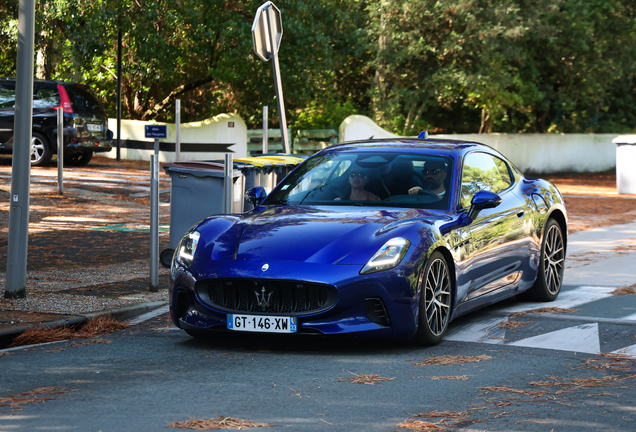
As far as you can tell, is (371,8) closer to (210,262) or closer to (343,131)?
(343,131)

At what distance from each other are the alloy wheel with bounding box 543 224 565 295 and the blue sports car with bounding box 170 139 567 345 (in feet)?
1.27

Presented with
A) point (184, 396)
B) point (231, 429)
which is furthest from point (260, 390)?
point (231, 429)

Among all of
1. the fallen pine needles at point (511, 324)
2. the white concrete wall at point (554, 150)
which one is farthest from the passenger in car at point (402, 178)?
the white concrete wall at point (554, 150)

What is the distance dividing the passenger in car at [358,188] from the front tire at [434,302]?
0.94m

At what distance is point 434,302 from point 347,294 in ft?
2.65

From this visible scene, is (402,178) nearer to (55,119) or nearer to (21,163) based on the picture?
(21,163)

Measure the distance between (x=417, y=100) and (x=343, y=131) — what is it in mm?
2878

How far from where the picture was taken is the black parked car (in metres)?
21.1

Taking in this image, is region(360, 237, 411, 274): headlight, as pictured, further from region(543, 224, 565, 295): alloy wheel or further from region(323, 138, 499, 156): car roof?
region(543, 224, 565, 295): alloy wheel

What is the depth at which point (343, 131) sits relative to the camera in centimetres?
2766

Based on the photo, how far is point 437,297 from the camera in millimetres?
6656

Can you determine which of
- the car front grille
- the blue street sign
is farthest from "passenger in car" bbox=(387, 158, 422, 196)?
the blue street sign

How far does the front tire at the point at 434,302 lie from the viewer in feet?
21.0

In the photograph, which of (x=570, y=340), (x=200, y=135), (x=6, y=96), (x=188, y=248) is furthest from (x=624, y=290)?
(x=200, y=135)
